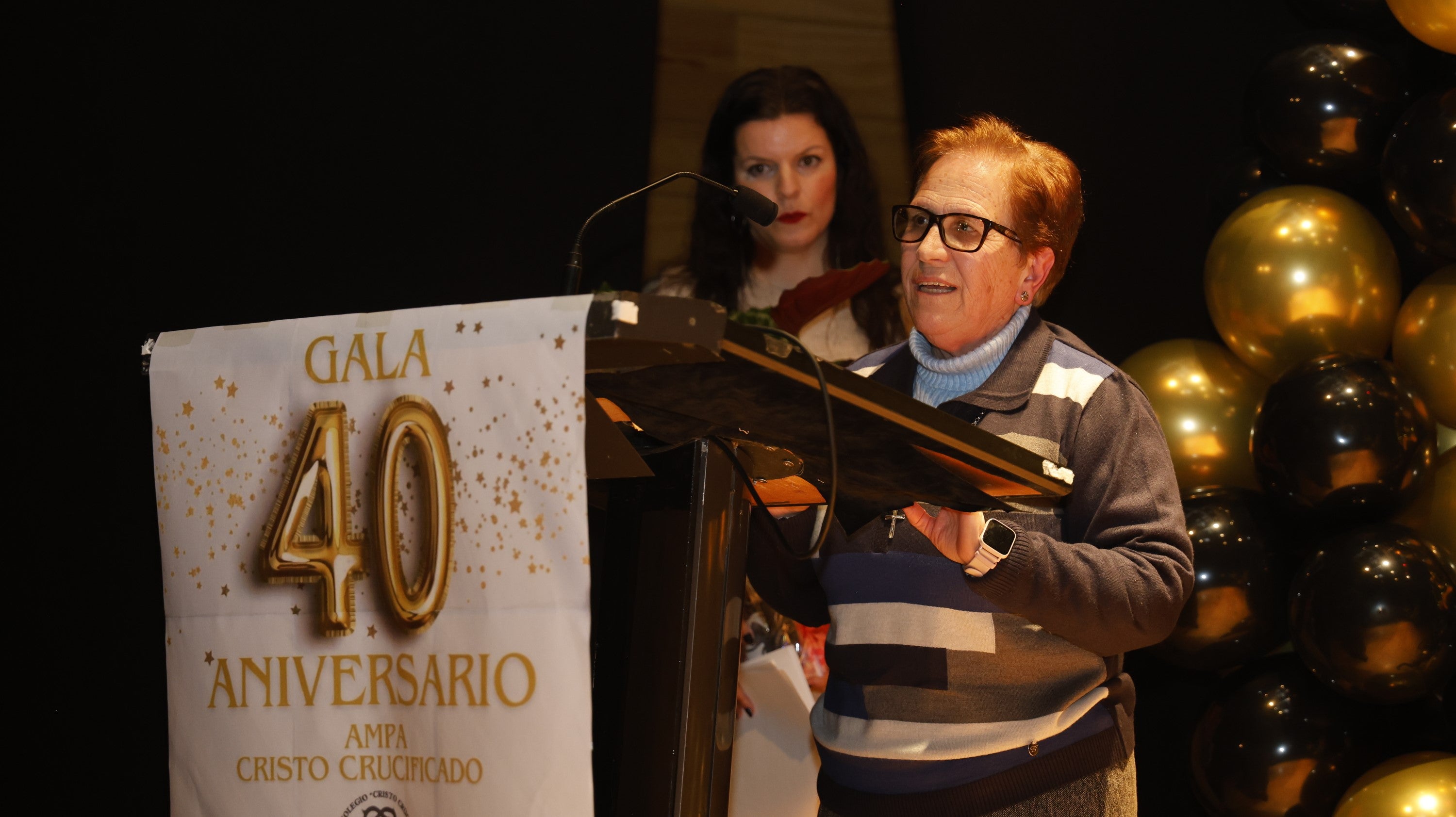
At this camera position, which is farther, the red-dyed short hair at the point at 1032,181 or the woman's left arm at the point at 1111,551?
the red-dyed short hair at the point at 1032,181

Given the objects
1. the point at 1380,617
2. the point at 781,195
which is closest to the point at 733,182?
the point at 781,195

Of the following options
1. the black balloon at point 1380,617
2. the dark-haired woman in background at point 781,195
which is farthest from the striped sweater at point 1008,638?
the dark-haired woman in background at point 781,195

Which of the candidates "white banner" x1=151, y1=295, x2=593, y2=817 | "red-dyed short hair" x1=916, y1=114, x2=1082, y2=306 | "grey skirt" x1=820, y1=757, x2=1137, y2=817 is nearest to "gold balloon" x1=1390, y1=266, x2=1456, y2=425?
"red-dyed short hair" x1=916, y1=114, x2=1082, y2=306

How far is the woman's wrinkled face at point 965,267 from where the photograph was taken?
1349 mm

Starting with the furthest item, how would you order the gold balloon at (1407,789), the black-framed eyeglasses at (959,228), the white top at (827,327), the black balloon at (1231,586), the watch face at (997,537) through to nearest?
the white top at (827,327)
the black balloon at (1231,586)
the gold balloon at (1407,789)
the black-framed eyeglasses at (959,228)
the watch face at (997,537)

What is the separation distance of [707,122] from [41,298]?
1470 mm

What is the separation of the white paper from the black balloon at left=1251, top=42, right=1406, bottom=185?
1.23 m

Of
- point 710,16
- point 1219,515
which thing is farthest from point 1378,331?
point 710,16

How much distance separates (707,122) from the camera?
282cm

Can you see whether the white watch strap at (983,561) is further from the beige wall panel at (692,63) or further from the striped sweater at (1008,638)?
the beige wall panel at (692,63)

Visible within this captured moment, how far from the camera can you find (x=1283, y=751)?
1.94 metres

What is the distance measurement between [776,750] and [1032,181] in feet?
3.18

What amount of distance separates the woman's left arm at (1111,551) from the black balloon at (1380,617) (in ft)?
2.54

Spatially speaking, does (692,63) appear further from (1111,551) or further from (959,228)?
(1111,551)
